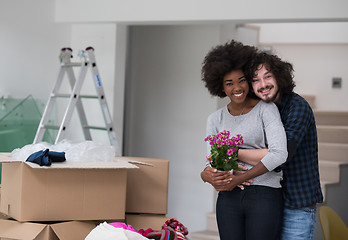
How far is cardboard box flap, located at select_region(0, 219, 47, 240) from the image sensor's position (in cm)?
235

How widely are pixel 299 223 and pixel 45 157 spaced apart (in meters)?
1.17

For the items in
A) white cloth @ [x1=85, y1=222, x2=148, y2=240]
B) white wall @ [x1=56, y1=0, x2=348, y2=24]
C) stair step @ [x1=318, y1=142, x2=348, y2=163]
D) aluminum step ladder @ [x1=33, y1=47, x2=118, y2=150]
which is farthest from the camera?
stair step @ [x1=318, y1=142, x2=348, y2=163]

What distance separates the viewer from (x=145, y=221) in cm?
281

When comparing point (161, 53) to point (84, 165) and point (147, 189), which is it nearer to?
point (147, 189)

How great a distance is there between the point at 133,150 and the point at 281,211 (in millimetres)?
3279

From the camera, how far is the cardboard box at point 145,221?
2791 millimetres

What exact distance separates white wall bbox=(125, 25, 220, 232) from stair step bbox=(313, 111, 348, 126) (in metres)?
1.21

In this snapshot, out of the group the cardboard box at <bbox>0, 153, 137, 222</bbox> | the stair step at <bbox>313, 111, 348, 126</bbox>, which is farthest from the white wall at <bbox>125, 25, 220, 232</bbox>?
the cardboard box at <bbox>0, 153, 137, 222</bbox>

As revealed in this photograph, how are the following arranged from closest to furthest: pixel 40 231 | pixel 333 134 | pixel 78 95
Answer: pixel 40 231 → pixel 78 95 → pixel 333 134

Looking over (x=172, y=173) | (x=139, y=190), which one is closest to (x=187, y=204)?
(x=172, y=173)

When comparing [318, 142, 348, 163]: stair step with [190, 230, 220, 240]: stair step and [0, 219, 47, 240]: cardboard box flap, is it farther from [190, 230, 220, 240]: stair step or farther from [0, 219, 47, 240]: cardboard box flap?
[0, 219, 47, 240]: cardboard box flap

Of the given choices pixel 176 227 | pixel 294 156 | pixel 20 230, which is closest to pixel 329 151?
pixel 176 227

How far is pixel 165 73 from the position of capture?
4902mm

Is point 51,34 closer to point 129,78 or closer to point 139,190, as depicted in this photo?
point 129,78
